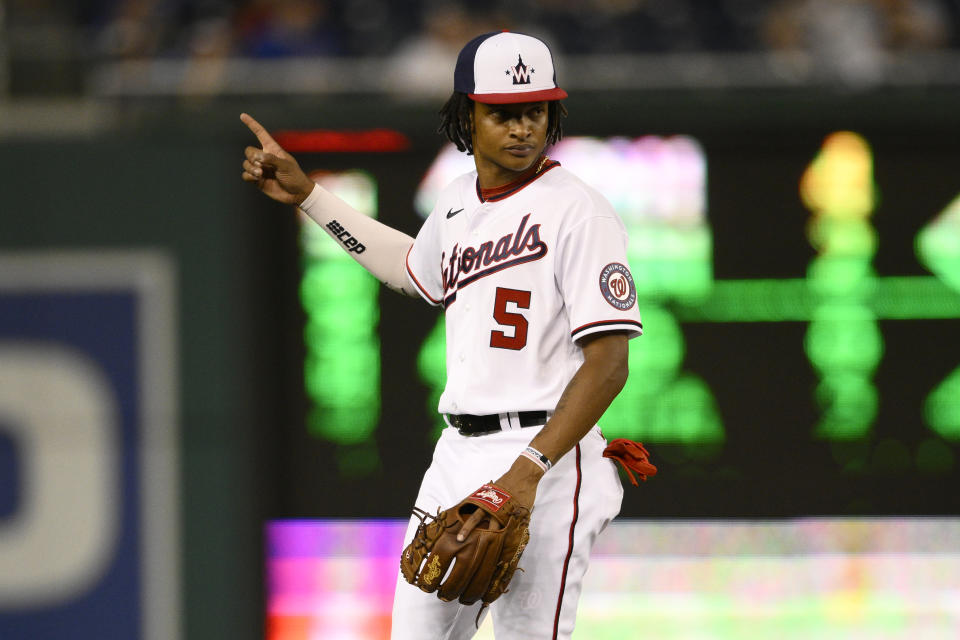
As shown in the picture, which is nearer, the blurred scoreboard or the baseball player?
the baseball player

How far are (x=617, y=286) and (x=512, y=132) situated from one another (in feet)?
1.27

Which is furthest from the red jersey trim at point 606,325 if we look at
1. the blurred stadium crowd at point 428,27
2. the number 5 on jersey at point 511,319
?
the blurred stadium crowd at point 428,27

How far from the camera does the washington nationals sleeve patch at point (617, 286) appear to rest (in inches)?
104

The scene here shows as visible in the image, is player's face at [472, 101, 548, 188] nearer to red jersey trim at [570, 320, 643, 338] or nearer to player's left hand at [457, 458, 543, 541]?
red jersey trim at [570, 320, 643, 338]

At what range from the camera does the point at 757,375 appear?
16.2 feet

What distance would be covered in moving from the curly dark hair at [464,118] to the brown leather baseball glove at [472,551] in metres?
0.81

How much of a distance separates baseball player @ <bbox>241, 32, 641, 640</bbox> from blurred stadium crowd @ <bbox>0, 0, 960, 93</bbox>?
3374mm

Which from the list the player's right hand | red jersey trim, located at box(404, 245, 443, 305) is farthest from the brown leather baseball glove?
the player's right hand

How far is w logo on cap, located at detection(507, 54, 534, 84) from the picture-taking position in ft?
8.98

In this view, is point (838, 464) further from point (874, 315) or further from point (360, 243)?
point (360, 243)

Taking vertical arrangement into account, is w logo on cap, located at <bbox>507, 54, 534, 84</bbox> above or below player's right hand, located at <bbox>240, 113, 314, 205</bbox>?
above

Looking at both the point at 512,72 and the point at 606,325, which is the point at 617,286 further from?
the point at 512,72

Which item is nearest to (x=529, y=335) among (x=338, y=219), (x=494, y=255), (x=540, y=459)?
(x=494, y=255)

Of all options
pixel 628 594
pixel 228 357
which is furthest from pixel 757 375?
pixel 228 357
